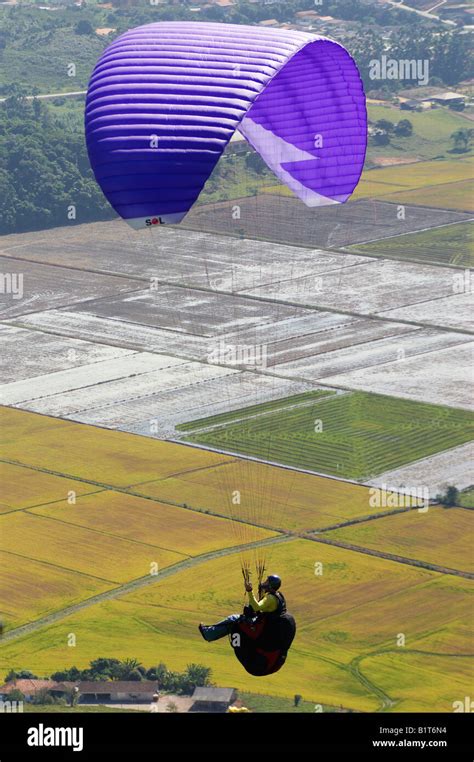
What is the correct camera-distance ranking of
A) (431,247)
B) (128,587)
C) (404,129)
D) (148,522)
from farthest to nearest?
(404,129) → (431,247) → (148,522) → (128,587)

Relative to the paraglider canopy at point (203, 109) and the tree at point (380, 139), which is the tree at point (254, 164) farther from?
the paraglider canopy at point (203, 109)

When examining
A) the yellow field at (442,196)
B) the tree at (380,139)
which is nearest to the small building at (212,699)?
the yellow field at (442,196)

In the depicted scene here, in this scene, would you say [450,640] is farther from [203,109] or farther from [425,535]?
[203,109]

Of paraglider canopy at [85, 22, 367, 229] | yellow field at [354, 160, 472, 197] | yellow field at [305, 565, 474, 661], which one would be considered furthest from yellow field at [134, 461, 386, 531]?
yellow field at [354, 160, 472, 197]

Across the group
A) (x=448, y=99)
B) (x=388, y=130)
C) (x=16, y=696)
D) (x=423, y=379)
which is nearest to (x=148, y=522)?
(x=16, y=696)

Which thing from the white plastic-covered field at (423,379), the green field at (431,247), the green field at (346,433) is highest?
the green field at (431,247)

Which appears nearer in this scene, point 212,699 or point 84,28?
point 212,699
